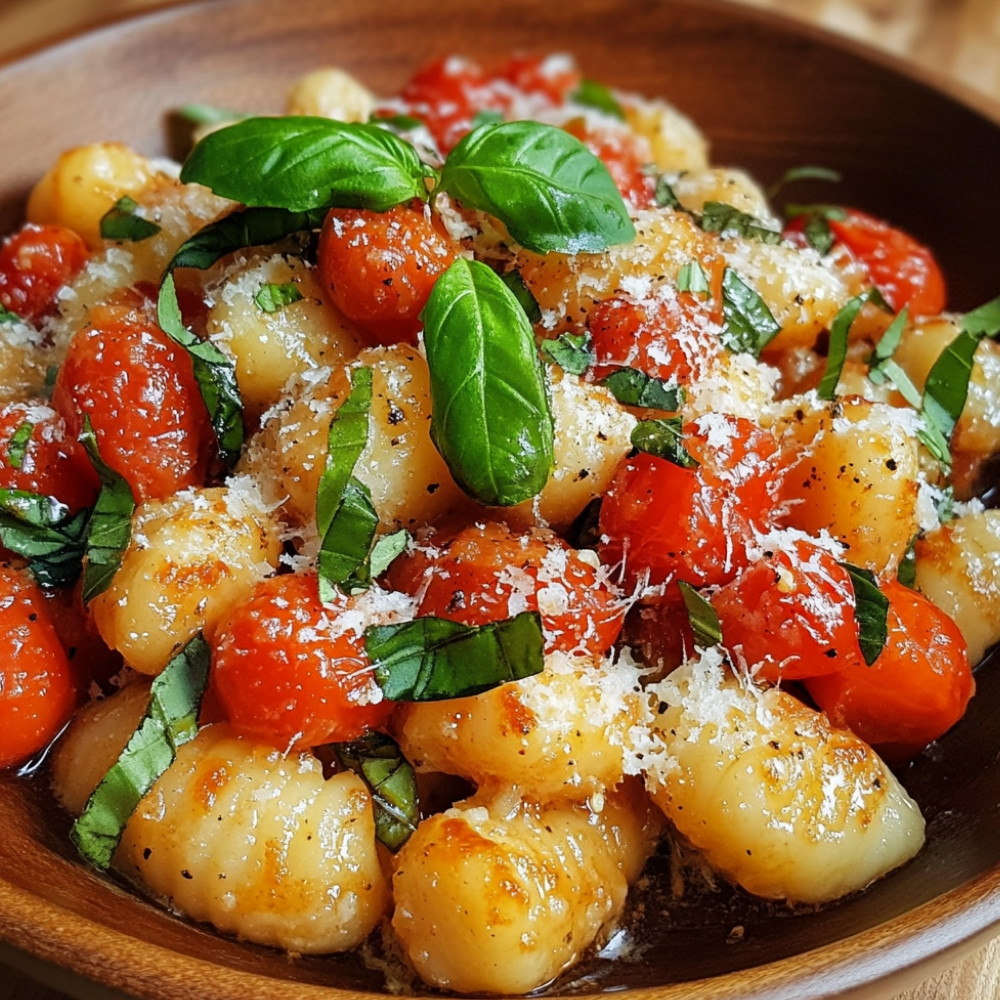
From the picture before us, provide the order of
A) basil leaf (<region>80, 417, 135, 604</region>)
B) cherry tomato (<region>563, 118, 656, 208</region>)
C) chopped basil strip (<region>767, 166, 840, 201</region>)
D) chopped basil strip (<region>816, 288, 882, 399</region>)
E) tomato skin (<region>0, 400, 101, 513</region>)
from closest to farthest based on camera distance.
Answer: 1. basil leaf (<region>80, 417, 135, 604</region>)
2. tomato skin (<region>0, 400, 101, 513</region>)
3. chopped basil strip (<region>816, 288, 882, 399</region>)
4. cherry tomato (<region>563, 118, 656, 208</region>)
5. chopped basil strip (<region>767, 166, 840, 201</region>)

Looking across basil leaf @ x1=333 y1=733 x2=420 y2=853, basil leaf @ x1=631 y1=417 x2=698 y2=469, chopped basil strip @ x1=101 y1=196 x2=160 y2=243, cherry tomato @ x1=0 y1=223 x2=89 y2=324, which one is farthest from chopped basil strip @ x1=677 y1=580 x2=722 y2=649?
cherry tomato @ x1=0 y1=223 x2=89 y2=324

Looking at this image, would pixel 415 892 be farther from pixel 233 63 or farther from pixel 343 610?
pixel 233 63

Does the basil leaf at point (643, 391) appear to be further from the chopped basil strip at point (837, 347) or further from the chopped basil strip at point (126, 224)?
the chopped basil strip at point (126, 224)

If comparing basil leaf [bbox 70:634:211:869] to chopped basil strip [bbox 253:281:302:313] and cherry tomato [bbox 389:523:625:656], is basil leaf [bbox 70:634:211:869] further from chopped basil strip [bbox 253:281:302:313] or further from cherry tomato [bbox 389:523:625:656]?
chopped basil strip [bbox 253:281:302:313]

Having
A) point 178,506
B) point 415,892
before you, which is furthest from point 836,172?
point 415,892

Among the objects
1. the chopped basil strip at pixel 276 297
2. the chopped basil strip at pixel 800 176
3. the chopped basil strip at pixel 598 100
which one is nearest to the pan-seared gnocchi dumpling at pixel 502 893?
the chopped basil strip at pixel 276 297
